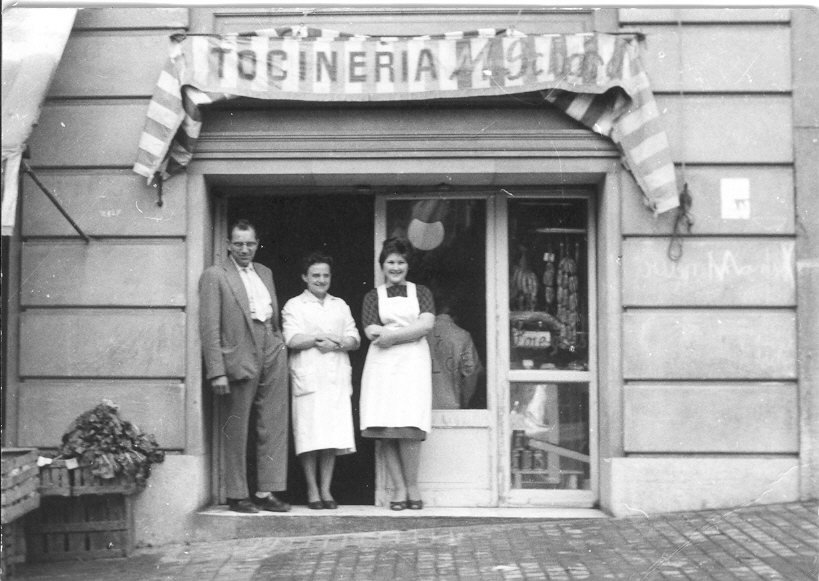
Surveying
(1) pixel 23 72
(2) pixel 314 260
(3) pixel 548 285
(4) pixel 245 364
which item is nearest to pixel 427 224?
(2) pixel 314 260

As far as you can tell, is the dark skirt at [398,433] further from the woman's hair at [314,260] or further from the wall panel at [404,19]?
the wall panel at [404,19]

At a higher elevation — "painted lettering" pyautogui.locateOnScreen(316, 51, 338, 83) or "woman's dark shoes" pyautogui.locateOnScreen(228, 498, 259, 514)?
"painted lettering" pyautogui.locateOnScreen(316, 51, 338, 83)

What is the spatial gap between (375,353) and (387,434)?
61cm

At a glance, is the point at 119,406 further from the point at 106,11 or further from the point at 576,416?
the point at 576,416

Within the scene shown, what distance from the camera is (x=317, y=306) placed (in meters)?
7.98

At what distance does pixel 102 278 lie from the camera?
7695 mm

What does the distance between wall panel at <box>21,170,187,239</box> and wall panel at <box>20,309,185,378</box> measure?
64 centimetres

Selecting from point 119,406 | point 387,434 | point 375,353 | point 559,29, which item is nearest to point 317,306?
point 375,353

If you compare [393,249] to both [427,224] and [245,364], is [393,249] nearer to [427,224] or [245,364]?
[427,224]

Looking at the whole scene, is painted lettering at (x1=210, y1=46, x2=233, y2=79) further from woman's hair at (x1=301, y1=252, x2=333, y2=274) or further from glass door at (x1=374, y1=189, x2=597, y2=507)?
glass door at (x1=374, y1=189, x2=597, y2=507)

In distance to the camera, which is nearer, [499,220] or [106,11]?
[106,11]

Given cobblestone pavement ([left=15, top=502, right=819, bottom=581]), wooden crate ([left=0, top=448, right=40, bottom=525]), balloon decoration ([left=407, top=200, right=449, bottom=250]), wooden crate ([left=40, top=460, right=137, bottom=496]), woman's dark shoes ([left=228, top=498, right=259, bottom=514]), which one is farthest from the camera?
balloon decoration ([left=407, top=200, right=449, bottom=250])

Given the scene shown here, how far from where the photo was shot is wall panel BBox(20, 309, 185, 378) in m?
7.67

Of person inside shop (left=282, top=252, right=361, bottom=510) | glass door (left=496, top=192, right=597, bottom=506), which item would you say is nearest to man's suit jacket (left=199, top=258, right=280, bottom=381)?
person inside shop (left=282, top=252, right=361, bottom=510)
